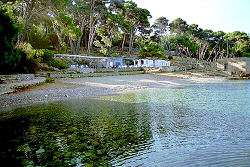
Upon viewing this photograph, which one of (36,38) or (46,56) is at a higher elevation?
(36,38)

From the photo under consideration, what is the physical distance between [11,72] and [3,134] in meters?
12.1

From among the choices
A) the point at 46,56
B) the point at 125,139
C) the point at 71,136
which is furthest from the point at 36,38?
the point at 125,139

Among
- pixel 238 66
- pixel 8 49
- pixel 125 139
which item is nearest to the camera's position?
pixel 125 139

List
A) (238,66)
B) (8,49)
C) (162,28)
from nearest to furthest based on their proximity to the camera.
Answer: (8,49) → (238,66) → (162,28)

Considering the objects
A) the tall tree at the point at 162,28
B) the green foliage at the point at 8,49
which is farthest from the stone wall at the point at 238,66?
the green foliage at the point at 8,49

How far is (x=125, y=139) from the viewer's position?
552cm

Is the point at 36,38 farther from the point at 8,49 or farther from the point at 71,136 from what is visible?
the point at 71,136

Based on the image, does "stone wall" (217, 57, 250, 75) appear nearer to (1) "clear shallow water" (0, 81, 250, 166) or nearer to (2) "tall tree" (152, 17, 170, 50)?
(2) "tall tree" (152, 17, 170, 50)

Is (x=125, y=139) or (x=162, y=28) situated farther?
(x=162, y=28)

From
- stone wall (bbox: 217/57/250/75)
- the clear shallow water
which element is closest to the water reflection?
the clear shallow water

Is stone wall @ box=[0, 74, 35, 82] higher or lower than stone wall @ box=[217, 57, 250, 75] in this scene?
lower

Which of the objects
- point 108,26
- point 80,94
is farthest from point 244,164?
point 108,26

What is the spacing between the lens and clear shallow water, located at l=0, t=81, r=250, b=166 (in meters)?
4.25

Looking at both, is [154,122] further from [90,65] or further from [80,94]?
[90,65]
